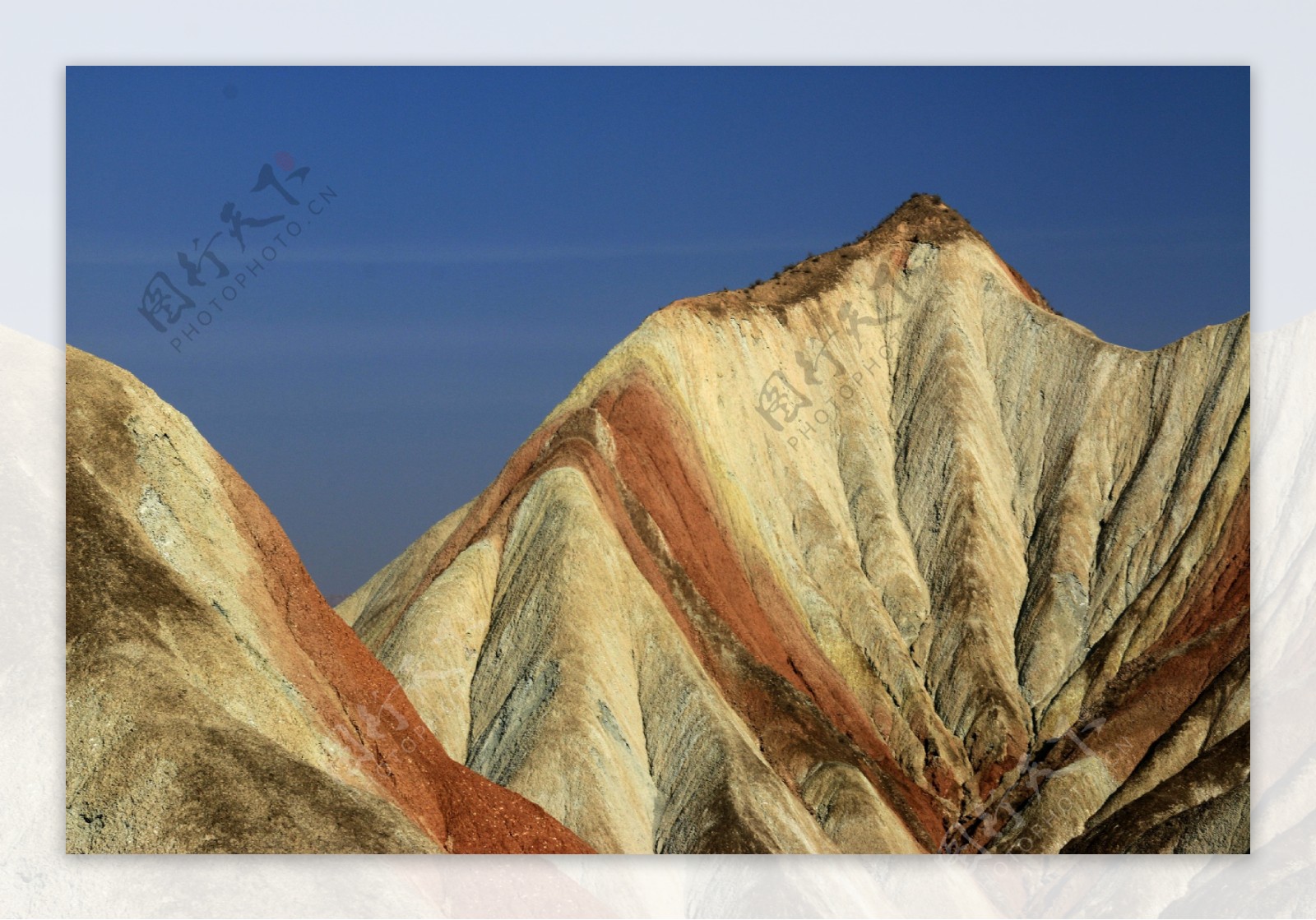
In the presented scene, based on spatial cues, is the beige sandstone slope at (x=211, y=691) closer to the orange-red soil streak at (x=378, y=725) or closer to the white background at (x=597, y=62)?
the orange-red soil streak at (x=378, y=725)


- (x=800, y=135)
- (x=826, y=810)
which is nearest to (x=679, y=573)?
(x=826, y=810)

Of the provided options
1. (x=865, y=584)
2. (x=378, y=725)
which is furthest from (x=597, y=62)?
(x=865, y=584)

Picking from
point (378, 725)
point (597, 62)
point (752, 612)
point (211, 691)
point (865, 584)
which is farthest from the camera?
point (865, 584)

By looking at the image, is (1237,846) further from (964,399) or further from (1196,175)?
(964,399)

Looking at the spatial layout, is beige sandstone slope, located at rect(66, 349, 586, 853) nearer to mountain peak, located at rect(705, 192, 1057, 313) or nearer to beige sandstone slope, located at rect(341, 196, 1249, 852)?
beige sandstone slope, located at rect(341, 196, 1249, 852)

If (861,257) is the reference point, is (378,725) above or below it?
below

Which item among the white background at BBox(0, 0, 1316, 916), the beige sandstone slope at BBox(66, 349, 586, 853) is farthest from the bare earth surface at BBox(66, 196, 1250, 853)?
the white background at BBox(0, 0, 1316, 916)

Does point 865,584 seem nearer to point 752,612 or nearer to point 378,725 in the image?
point 752,612

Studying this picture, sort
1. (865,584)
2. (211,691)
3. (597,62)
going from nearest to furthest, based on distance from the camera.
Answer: (211,691), (597,62), (865,584)
